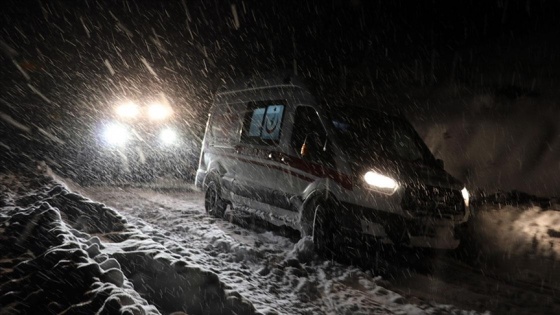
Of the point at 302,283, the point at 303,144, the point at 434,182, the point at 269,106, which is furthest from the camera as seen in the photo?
the point at 269,106

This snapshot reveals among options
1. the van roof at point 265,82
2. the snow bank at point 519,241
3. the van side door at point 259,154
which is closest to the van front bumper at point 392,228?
the van side door at point 259,154

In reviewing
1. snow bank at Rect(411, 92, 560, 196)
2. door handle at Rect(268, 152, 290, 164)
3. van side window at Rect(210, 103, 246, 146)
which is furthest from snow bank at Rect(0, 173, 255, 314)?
snow bank at Rect(411, 92, 560, 196)

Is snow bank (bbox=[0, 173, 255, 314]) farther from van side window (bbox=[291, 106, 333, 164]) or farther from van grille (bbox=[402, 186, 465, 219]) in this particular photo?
van grille (bbox=[402, 186, 465, 219])

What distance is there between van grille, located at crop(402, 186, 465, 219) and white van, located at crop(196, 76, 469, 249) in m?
0.01

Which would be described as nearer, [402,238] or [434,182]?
[402,238]

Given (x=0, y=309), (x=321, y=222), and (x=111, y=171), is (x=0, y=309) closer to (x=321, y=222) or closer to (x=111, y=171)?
(x=321, y=222)

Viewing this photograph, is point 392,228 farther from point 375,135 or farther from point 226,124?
point 226,124

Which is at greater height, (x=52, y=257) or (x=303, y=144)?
(x=303, y=144)

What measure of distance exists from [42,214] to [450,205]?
5.16 meters

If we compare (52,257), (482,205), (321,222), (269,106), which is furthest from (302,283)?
(482,205)

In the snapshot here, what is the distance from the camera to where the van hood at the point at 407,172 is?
4590mm

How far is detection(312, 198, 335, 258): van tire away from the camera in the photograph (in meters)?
4.85

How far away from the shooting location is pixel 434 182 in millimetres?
4711

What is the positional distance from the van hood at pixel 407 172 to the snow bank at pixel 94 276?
237 cm
